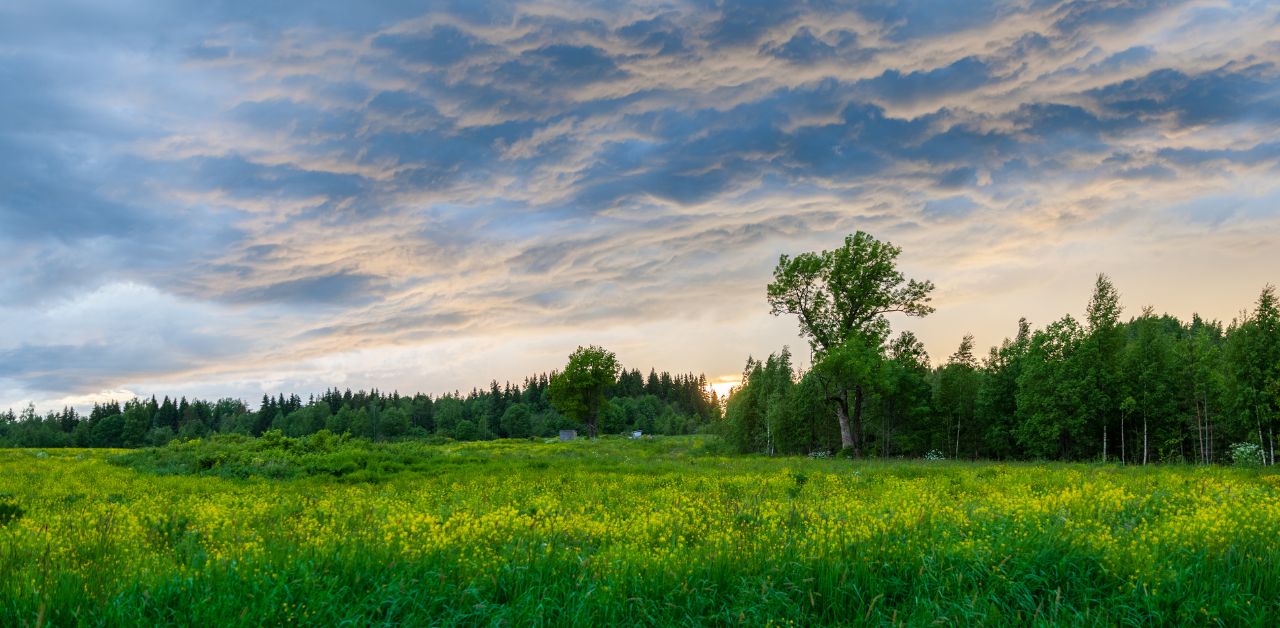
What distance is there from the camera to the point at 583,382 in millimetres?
95062

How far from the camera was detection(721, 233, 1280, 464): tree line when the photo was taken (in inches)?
1719

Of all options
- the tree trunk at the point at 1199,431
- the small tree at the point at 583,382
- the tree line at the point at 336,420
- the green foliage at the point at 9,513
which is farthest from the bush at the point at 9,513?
the tree line at the point at 336,420

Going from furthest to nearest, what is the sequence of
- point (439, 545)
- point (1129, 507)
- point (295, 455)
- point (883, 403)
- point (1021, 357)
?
point (883, 403)
point (1021, 357)
point (295, 455)
point (1129, 507)
point (439, 545)

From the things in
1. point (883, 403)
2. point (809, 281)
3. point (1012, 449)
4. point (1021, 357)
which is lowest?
point (1012, 449)

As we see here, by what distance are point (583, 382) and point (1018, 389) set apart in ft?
180

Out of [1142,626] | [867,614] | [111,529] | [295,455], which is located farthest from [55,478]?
[1142,626]

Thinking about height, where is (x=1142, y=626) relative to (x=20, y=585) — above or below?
below

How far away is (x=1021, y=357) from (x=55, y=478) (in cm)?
7265

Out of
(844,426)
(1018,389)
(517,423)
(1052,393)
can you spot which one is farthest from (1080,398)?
(517,423)

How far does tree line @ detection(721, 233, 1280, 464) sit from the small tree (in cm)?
2107

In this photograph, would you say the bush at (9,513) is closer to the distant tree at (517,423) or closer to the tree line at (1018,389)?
the tree line at (1018,389)

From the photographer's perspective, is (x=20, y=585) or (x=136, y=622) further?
(x=20, y=585)

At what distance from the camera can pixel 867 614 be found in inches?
227

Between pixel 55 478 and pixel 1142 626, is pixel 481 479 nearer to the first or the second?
pixel 55 478
